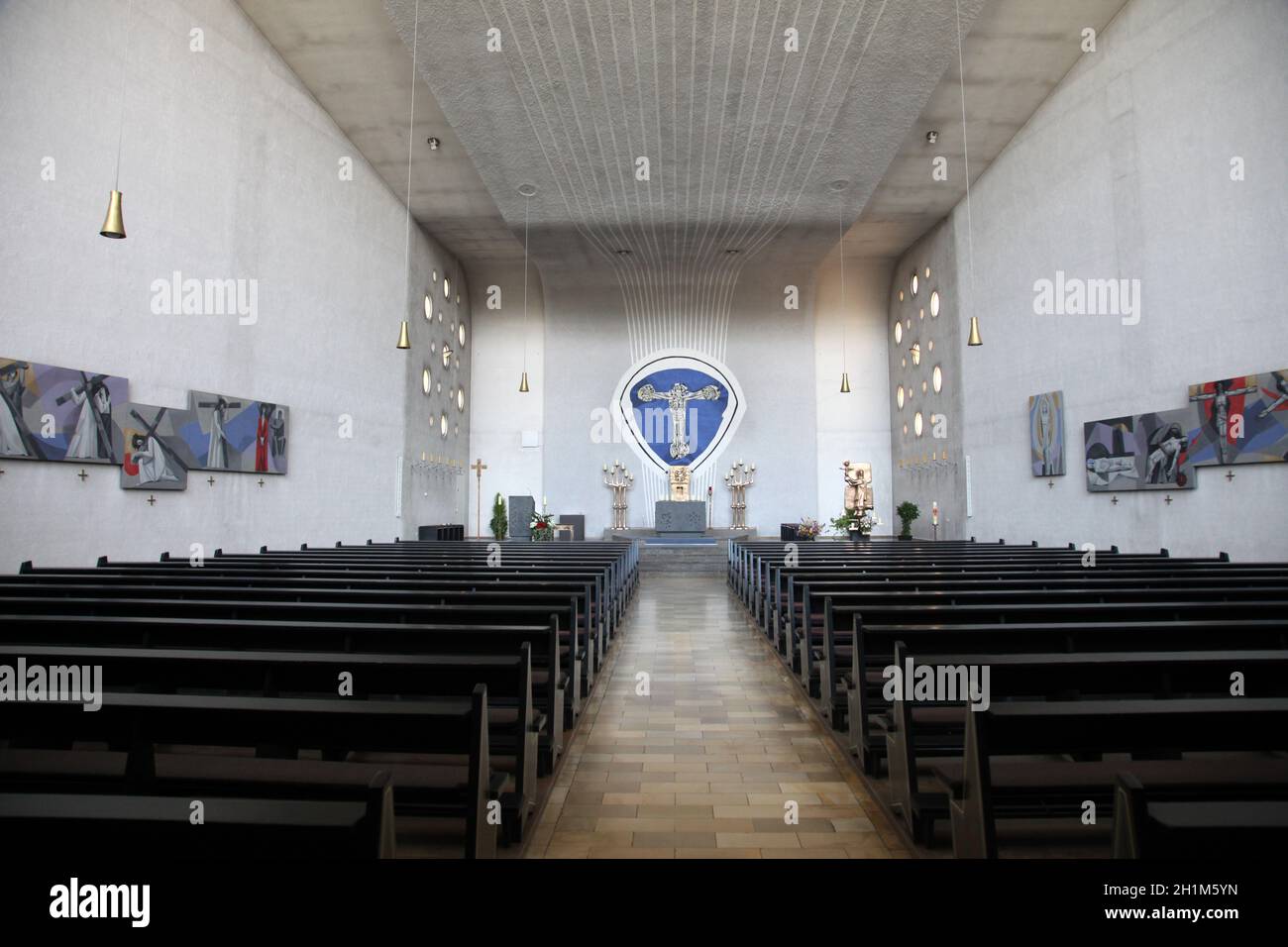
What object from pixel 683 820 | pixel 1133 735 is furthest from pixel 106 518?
pixel 1133 735

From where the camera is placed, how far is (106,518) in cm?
653

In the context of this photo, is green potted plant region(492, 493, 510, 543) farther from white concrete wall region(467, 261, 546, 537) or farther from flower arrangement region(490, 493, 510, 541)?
white concrete wall region(467, 261, 546, 537)

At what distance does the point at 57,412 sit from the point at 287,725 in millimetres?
6486

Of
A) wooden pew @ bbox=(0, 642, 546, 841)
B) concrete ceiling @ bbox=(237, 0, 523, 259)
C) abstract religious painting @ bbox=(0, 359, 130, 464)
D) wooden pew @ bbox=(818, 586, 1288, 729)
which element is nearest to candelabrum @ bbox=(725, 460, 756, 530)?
concrete ceiling @ bbox=(237, 0, 523, 259)

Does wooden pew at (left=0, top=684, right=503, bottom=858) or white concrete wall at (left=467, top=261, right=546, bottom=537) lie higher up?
white concrete wall at (left=467, top=261, right=546, bottom=537)

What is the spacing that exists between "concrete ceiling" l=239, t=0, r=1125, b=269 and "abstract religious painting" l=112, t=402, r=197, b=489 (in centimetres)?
514

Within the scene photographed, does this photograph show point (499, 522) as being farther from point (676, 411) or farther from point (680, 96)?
point (680, 96)

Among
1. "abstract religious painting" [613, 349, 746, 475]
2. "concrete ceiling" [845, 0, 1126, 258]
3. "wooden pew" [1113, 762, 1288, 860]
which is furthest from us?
"abstract religious painting" [613, 349, 746, 475]

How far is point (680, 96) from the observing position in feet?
29.8

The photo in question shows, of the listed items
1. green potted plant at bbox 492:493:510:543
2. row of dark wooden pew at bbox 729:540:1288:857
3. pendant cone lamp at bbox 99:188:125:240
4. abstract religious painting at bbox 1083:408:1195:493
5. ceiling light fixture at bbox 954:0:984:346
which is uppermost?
ceiling light fixture at bbox 954:0:984:346

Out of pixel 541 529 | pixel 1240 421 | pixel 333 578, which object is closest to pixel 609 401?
pixel 541 529

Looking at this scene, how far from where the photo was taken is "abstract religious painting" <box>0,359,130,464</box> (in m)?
5.63

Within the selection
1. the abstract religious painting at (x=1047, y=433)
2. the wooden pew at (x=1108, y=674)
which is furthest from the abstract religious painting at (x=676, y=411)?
the wooden pew at (x=1108, y=674)
